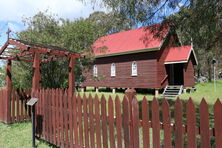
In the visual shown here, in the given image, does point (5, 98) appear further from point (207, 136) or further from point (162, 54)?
point (162, 54)

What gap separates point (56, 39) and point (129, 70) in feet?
29.2

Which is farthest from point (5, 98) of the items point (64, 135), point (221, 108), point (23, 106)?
point (221, 108)

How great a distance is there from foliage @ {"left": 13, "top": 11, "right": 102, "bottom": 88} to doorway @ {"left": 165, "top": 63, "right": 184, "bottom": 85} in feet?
28.7

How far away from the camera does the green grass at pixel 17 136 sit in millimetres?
4867

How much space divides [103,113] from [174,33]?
4.83 metres

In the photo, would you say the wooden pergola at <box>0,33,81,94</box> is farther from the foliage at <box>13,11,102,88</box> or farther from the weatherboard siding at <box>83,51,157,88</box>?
the weatherboard siding at <box>83,51,157,88</box>

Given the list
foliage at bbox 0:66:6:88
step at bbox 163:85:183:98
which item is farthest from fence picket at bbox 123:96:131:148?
step at bbox 163:85:183:98

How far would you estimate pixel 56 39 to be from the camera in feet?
31.2

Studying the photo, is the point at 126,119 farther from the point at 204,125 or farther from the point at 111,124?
the point at 204,125

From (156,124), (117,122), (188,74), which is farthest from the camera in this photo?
(188,74)

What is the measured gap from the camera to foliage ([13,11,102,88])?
8805 mm

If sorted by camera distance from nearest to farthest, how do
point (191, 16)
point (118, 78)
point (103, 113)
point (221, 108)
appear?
point (221, 108) → point (103, 113) → point (191, 16) → point (118, 78)

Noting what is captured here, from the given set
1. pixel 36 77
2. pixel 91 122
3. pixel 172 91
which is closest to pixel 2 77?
pixel 36 77

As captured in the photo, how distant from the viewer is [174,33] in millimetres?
7070
